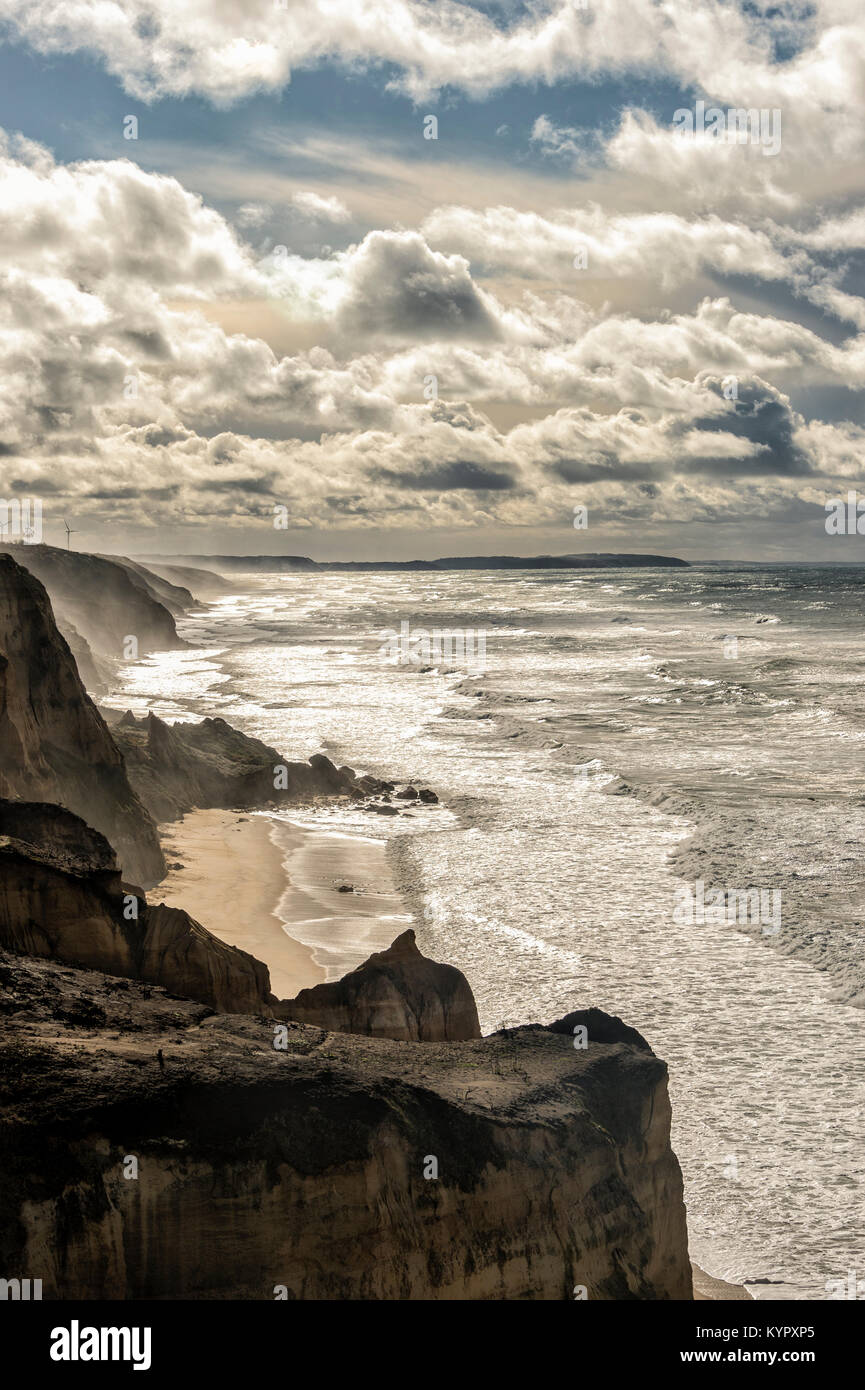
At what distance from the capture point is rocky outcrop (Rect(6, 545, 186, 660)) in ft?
269

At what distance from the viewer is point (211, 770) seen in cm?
2827

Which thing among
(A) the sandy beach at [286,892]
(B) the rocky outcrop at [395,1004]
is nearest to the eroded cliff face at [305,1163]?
(B) the rocky outcrop at [395,1004]

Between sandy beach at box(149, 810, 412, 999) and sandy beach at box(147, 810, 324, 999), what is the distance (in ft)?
0.06

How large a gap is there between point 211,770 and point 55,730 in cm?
1097

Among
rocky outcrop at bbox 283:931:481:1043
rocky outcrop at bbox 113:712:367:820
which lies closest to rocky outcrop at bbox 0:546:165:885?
rocky outcrop at bbox 113:712:367:820

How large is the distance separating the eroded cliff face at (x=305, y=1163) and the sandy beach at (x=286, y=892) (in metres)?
8.06

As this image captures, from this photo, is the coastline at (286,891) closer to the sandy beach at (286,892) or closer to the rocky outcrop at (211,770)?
the sandy beach at (286,892)

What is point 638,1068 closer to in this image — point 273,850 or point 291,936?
point 291,936

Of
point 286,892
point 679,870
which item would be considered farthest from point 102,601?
point 679,870

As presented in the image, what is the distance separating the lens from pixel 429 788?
29344 mm

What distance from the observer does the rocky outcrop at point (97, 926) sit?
8.41m

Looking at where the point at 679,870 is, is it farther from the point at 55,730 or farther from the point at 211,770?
the point at 211,770

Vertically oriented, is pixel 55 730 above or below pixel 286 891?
above
